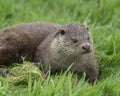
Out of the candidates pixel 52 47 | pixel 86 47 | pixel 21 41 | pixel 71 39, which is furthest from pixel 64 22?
pixel 86 47

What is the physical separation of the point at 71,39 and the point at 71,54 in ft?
0.55

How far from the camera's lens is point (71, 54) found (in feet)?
17.1

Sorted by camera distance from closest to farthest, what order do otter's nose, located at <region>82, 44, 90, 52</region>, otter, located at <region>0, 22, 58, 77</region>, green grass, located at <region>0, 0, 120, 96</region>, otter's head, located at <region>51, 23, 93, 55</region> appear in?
1. green grass, located at <region>0, 0, 120, 96</region>
2. otter's nose, located at <region>82, 44, 90, 52</region>
3. otter's head, located at <region>51, 23, 93, 55</region>
4. otter, located at <region>0, 22, 58, 77</region>

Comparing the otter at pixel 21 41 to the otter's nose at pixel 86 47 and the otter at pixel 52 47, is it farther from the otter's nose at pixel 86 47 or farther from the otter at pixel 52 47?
the otter's nose at pixel 86 47

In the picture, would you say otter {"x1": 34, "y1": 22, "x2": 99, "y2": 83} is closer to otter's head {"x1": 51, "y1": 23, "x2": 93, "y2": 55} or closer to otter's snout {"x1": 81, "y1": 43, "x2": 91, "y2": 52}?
otter's head {"x1": 51, "y1": 23, "x2": 93, "y2": 55}

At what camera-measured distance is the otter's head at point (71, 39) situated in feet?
16.9

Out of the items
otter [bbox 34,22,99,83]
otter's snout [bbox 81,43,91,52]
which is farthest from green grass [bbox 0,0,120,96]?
otter's snout [bbox 81,43,91,52]

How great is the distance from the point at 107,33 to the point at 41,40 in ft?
3.30

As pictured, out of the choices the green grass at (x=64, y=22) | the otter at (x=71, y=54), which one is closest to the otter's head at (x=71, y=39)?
the otter at (x=71, y=54)

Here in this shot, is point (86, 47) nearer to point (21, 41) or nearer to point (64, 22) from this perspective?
point (21, 41)

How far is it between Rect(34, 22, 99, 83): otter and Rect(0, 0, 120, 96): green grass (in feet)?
0.49

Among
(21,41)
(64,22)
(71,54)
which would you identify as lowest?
(71,54)

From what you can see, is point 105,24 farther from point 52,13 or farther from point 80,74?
point 80,74

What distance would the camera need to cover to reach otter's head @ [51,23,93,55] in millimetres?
5145
